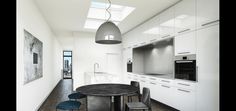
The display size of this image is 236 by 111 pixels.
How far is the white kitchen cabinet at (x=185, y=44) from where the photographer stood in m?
2.99

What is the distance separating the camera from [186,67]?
3119 mm

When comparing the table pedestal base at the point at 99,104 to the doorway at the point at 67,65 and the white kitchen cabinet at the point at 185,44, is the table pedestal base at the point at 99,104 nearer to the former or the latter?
the white kitchen cabinet at the point at 185,44

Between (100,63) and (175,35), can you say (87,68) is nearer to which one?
(100,63)

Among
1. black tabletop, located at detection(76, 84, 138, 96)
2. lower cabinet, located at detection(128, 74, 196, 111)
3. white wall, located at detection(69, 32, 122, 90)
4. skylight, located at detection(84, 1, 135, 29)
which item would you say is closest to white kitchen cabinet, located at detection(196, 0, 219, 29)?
lower cabinet, located at detection(128, 74, 196, 111)

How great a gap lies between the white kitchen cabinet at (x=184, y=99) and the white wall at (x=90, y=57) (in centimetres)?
371

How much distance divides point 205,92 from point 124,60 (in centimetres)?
423

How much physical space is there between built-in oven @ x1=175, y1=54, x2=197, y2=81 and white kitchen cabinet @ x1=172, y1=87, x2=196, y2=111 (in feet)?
0.99

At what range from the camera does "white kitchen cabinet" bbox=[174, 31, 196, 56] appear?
299 cm

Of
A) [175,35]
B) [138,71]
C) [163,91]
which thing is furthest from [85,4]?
[138,71]

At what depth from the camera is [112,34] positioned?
8.21 feet

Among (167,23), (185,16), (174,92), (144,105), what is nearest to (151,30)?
(167,23)

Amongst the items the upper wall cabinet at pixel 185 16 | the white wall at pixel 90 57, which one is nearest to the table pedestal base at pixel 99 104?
the upper wall cabinet at pixel 185 16

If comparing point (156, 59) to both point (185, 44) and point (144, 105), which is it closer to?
point (185, 44)

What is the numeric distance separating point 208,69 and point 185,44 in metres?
0.77
